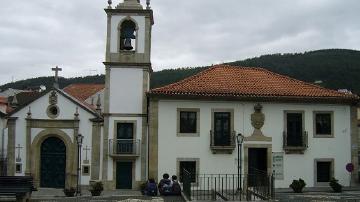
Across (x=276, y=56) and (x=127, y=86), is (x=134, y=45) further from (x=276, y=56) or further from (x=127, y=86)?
(x=276, y=56)

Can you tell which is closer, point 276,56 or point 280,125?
point 280,125

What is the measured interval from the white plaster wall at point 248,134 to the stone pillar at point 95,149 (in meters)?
3.10

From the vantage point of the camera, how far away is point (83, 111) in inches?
1112

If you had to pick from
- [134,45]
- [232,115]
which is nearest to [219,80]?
[232,115]

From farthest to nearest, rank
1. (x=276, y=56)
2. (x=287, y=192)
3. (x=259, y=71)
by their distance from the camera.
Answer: (x=276, y=56)
(x=259, y=71)
(x=287, y=192)

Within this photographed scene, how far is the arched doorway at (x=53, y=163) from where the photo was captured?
2816cm

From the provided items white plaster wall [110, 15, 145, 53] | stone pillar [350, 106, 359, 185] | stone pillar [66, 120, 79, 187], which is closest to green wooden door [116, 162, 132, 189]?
stone pillar [66, 120, 79, 187]

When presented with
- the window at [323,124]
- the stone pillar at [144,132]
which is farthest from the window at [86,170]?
the window at [323,124]

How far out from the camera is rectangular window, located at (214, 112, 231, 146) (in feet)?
90.5

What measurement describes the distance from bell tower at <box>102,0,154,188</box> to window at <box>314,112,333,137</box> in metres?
8.82

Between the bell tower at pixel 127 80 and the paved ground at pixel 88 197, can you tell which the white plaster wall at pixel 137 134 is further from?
the paved ground at pixel 88 197

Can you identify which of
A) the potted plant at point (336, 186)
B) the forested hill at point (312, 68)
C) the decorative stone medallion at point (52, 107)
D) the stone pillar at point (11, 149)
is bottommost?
the potted plant at point (336, 186)

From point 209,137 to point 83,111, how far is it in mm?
6521

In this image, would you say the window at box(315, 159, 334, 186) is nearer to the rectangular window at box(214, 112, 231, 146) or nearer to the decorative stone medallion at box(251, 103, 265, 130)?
the decorative stone medallion at box(251, 103, 265, 130)
